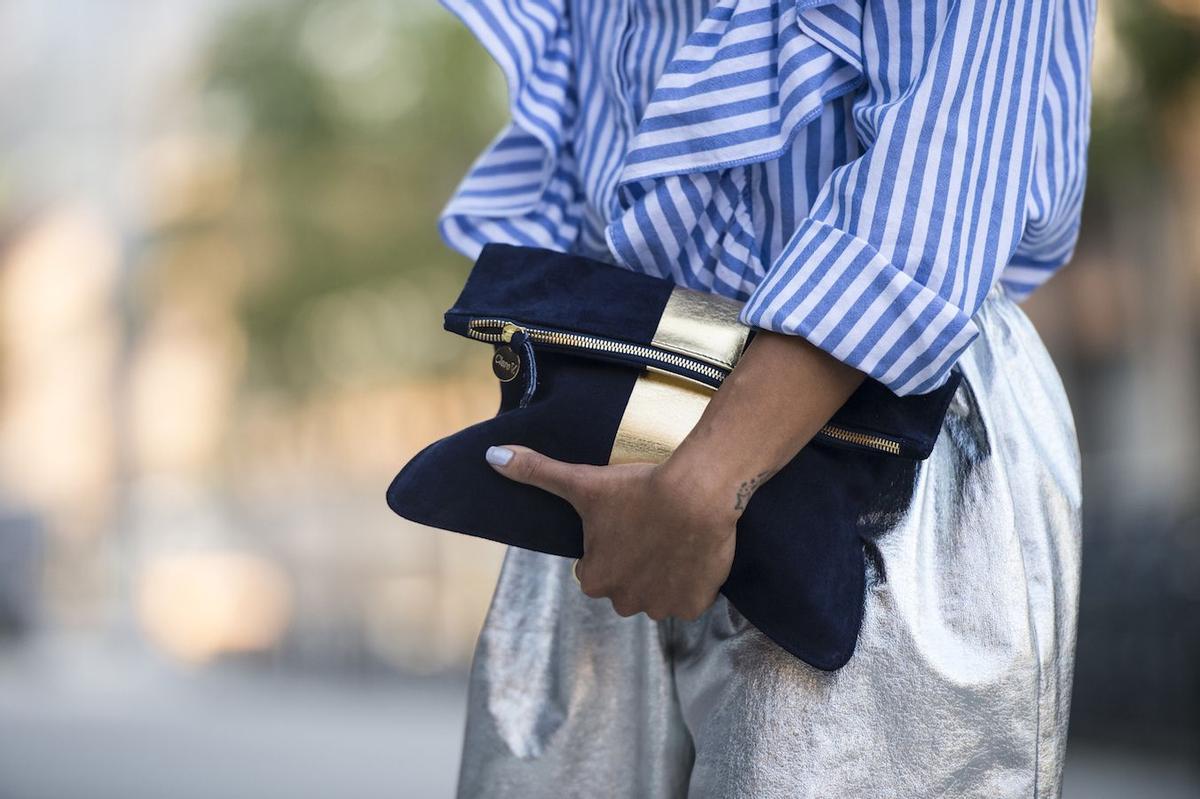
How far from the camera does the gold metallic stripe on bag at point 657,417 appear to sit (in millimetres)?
1014

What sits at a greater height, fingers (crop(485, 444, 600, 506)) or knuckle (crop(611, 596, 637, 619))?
fingers (crop(485, 444, 600, 506))

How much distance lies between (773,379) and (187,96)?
9.79 metres

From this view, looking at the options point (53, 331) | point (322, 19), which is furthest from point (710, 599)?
point (53, 331)

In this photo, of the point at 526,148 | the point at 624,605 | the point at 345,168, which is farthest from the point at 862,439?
the point at 345,168

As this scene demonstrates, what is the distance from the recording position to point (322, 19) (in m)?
7.90

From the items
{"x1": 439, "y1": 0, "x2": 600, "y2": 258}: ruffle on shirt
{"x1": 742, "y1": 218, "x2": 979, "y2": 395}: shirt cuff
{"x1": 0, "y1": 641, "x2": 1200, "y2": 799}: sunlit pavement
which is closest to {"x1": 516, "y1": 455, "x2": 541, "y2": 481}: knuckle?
{"x1": 742, "y1": 218, "x2": 979, "y2": 395}: shirt cuff

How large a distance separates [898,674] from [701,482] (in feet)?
0.76

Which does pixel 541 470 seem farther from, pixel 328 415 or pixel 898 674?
pixel 328 415

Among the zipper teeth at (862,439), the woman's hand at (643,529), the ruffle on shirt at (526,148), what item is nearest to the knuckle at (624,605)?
the woman's hand at (643,529)

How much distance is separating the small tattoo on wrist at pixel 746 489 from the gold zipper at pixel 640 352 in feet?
0.33

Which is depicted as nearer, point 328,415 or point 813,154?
point 813,154

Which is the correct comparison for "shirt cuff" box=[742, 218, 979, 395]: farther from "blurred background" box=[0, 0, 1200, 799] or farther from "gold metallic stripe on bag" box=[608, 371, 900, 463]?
"blurred background" box=[0, 0, 1200, 799]

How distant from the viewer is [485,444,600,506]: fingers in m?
1.00

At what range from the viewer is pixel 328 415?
10922mm
